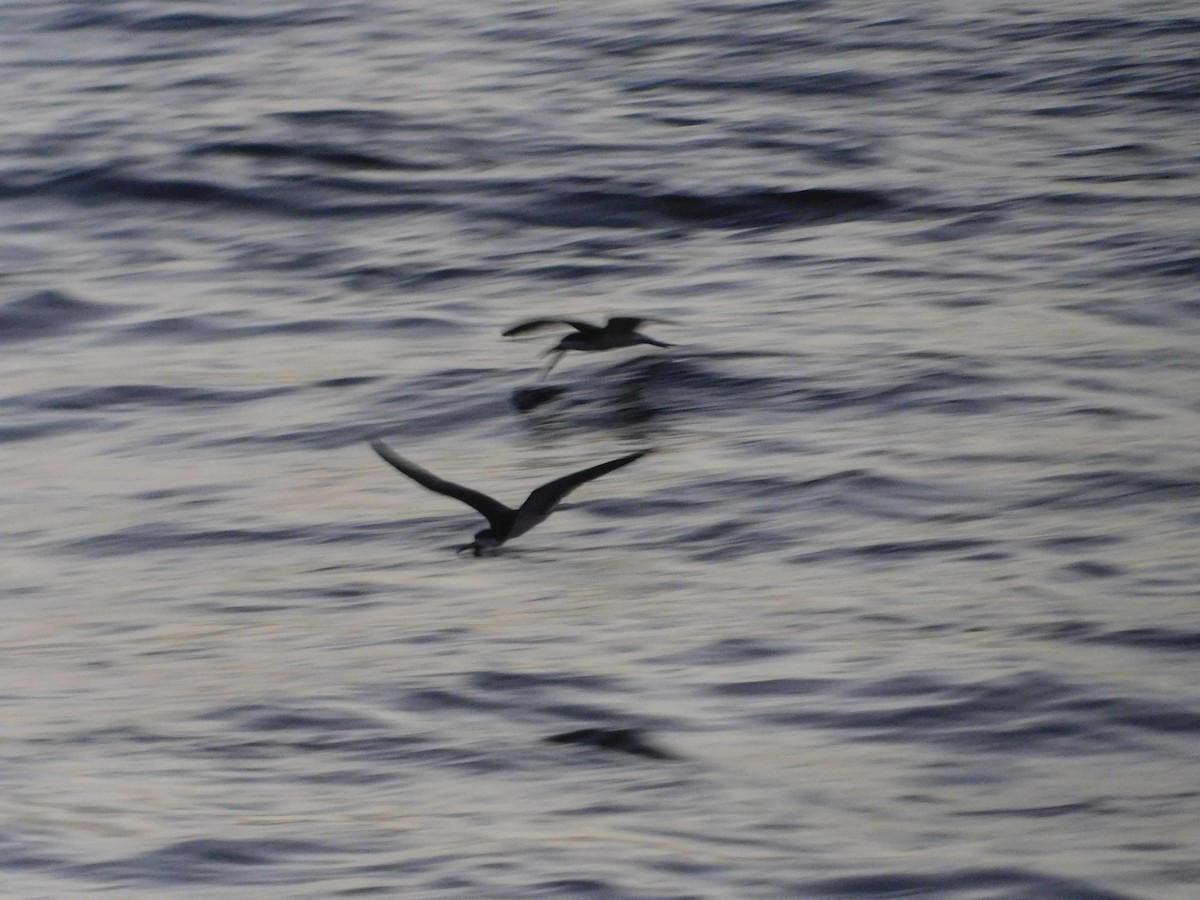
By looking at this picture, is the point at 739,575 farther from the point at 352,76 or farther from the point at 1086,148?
the point at 352,76

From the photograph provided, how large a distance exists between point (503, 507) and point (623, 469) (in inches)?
75.3

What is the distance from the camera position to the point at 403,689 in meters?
8.30

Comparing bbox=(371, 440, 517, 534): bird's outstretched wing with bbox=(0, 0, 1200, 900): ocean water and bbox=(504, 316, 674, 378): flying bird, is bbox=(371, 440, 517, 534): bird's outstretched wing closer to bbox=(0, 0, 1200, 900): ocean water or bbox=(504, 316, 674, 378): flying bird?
bbox=(0, 0, 1200, 900): ocean water

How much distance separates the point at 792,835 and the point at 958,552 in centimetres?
287

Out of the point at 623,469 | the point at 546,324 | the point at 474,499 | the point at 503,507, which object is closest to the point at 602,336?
the point at 546,324

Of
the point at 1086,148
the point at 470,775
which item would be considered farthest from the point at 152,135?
the point at 470,775

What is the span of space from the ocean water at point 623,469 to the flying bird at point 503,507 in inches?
11.2

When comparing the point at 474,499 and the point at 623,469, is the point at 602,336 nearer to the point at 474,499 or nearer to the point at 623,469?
the point at 623,469

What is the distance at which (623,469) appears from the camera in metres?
11.1

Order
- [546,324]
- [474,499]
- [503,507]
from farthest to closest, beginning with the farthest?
[546,324]
[503,507]
[474,499]

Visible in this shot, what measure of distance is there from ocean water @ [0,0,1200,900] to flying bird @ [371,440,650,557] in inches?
11.2

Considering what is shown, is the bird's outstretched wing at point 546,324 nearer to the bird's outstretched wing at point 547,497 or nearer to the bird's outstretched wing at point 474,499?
the bird's outstretched wing at point 474,499

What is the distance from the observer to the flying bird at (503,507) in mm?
8922

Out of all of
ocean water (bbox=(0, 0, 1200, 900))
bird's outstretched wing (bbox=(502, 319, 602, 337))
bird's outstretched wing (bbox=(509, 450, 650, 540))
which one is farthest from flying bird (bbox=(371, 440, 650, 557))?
bird's outstretched wing (bbox=(502, 319, 602, 337))
